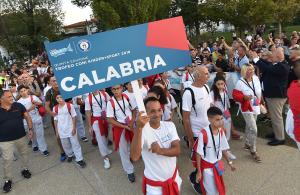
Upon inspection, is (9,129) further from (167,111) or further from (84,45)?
(84,45)

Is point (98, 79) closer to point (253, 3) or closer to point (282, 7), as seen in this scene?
point (253, 3)

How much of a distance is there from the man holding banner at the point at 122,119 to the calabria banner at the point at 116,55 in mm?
2336

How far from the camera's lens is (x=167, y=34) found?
10.7 feet

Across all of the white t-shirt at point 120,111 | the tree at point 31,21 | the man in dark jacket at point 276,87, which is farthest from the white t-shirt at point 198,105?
the tree at point 31,21

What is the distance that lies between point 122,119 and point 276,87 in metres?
3.11

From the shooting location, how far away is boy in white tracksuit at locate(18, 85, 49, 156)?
7.37m

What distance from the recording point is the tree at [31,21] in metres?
35.1

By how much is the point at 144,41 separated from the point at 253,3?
20955 millimetres

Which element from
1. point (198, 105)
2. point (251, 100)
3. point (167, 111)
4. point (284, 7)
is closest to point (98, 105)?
point (167, 111)

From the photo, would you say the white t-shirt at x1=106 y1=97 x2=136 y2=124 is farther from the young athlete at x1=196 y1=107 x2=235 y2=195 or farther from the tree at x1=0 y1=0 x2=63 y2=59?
the tree at x1=0 y1=0 x2=63 y2=59

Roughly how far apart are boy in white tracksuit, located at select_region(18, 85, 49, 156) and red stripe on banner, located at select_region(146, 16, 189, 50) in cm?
504

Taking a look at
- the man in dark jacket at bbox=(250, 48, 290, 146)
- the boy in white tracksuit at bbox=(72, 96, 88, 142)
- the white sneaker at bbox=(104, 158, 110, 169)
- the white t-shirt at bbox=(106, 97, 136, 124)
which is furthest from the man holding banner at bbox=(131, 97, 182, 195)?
the boy in white tracksuit at bbox=(72, 96, 88, 142)

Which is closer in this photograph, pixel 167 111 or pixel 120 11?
pixel 167 111

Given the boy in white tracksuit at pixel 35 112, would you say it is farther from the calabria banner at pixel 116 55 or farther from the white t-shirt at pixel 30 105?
the calabria banner at pixel 116 55
